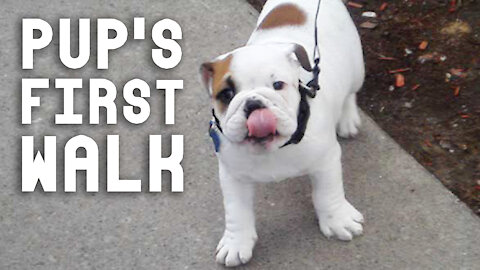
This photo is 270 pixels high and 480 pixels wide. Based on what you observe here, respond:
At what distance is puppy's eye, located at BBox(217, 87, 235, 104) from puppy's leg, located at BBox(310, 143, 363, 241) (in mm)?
565

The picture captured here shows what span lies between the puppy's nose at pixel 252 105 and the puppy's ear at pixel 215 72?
6.0 inches

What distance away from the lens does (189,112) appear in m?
4.45

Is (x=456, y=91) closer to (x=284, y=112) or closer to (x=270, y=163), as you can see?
(x=270, y=163)

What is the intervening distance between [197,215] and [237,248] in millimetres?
370

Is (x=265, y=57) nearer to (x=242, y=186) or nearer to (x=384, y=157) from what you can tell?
(x=242, y=186)

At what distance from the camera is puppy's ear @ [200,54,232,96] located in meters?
3.11

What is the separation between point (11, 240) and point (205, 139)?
1.01m

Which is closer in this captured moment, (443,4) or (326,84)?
(326,84)

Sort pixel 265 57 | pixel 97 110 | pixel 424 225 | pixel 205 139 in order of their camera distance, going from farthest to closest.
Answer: pixel 97 110 → pixel 205 139 → pixel 424 225 → pixel 265 57

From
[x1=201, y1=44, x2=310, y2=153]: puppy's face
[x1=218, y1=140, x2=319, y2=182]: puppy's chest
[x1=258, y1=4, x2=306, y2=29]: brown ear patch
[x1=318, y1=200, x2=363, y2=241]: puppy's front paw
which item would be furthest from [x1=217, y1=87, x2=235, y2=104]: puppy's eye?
[x1=318, y1=200, x2=363, y2=241]: puppy's front paw

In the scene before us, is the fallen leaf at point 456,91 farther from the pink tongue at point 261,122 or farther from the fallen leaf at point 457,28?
the pink tongue at point 261,122

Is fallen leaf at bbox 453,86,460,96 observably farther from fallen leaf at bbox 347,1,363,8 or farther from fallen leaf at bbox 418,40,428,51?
fallen leaf at bbox 347,1,363,8

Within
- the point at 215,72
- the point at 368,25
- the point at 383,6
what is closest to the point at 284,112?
the point at 215,72

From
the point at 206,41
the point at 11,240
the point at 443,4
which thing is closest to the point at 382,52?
the point at 443,4
